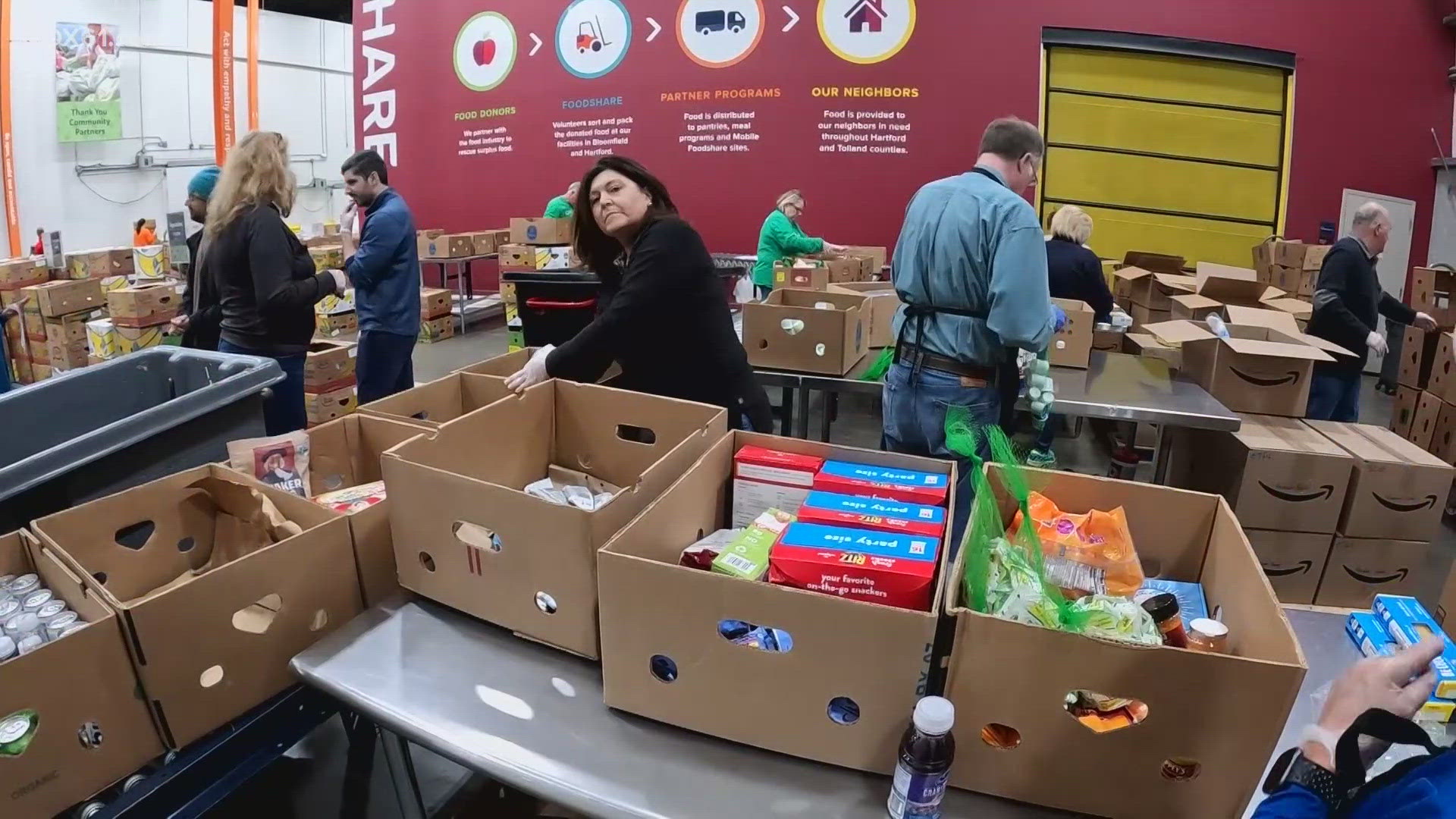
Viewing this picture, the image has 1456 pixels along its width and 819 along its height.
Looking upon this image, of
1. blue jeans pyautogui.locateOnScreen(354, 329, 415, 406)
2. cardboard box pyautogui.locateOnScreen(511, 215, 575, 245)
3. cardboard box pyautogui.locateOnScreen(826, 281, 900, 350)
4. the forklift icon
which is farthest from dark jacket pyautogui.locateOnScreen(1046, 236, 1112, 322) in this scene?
the forklift icon

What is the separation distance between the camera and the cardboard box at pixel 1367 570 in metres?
2.81

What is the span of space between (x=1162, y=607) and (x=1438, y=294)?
5.04 m

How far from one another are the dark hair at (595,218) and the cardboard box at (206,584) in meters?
1.06

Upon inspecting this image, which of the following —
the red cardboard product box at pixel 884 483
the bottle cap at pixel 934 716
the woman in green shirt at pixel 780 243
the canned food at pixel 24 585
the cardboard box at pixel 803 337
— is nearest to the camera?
the bottle cap at pixel 934 716

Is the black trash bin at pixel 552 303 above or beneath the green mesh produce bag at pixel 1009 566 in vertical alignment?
above

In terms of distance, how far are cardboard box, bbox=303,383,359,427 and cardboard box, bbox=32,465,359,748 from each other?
2.87m

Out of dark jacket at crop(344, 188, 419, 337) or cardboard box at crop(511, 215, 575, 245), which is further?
cardboard box at crop(511, 215, 575, 245)

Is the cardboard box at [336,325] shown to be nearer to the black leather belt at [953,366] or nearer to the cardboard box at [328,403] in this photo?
the cardboard box at [328,403]

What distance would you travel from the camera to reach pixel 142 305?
17.9 ft

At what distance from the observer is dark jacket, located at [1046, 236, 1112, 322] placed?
13.0 ft

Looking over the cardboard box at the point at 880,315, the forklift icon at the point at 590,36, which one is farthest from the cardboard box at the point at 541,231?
the cardboard box at the point at 880,315

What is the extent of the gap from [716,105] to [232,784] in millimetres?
6127

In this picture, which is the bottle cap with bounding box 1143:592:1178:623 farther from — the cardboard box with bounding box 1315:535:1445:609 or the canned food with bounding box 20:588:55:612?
the cardboard box with bounding box 1315:535:1445:609

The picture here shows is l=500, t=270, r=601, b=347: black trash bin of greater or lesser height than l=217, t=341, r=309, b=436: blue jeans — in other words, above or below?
above
